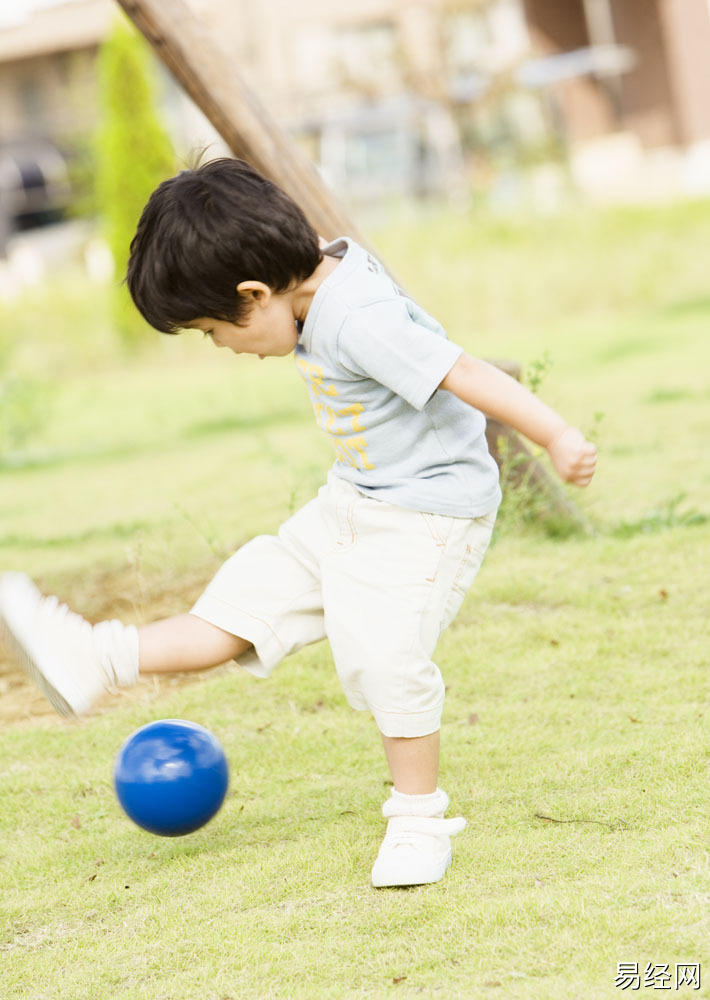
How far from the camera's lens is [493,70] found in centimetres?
2548

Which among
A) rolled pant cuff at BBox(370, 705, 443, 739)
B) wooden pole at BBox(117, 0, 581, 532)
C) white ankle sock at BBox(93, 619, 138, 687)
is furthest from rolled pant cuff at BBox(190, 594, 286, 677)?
wooden pole at BBox(117, 0, 581, 532)

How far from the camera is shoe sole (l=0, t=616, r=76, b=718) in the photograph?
8.75 ft

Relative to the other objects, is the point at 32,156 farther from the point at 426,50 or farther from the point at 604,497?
the point at 604,497

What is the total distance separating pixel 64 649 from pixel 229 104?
2.61 metres

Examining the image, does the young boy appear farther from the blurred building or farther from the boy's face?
the blurred building

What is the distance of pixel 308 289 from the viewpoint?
8.80ft

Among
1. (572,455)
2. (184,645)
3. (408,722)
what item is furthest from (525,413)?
(184,645)

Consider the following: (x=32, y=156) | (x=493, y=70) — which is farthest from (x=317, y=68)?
(x=32, y=156)

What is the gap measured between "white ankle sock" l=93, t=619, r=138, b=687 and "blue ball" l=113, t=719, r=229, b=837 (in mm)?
242

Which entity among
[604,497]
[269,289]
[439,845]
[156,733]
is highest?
[269,289]

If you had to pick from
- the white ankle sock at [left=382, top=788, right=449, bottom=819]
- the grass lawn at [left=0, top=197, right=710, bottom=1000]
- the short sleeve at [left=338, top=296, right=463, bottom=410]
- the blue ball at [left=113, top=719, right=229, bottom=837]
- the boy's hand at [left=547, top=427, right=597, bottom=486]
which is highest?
the short sleeve at [left=338, top=296, right=463, bottom=410]

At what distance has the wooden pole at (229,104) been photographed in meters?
4.57

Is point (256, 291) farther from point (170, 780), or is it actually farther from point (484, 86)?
point (484, 86)

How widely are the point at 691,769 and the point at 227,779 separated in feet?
3.58
